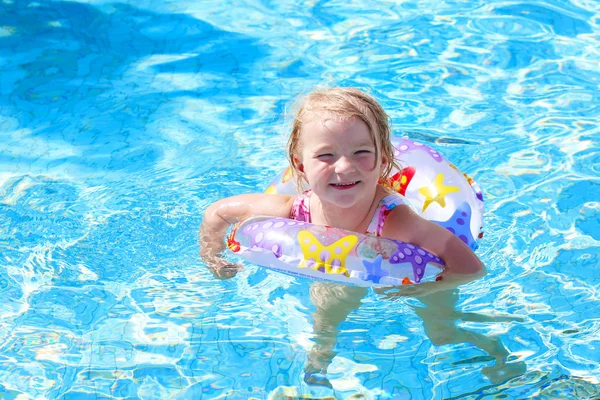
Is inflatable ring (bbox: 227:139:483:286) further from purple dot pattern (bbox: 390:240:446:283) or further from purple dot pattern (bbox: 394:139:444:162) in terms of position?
purple dot pattern (bbox: 394:139:444:162)

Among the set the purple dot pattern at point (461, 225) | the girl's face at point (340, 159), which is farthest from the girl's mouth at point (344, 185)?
the purple dot pattern at point (461, 225)

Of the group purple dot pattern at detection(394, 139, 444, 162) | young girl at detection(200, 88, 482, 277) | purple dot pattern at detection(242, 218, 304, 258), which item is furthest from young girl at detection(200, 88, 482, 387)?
purple dot pattern at detection(394, 139, 444, 162)

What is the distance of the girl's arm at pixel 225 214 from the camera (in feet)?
13.7

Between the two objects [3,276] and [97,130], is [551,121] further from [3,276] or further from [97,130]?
[3,276]

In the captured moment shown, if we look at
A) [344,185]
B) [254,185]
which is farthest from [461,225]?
[254,185]

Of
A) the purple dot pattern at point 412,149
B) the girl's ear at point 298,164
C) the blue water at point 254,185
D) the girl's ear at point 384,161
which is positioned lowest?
the blue water at point 254,185

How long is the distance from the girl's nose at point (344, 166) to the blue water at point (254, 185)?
2.56ft

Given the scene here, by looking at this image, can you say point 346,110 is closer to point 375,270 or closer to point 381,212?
point 381,212

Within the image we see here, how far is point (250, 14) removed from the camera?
8055mm

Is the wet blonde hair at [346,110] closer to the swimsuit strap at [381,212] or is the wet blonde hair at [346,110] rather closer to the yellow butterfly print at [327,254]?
the swimsuit strap at [381,212]

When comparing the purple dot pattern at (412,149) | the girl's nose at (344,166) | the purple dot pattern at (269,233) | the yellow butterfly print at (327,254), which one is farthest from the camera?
the purple dot pattern at (412,149)

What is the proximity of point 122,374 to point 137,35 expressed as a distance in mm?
4560

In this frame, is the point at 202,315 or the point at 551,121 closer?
the point at 202,315

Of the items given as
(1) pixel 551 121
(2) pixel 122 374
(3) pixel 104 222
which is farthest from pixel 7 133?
(1) pixel 551 121
